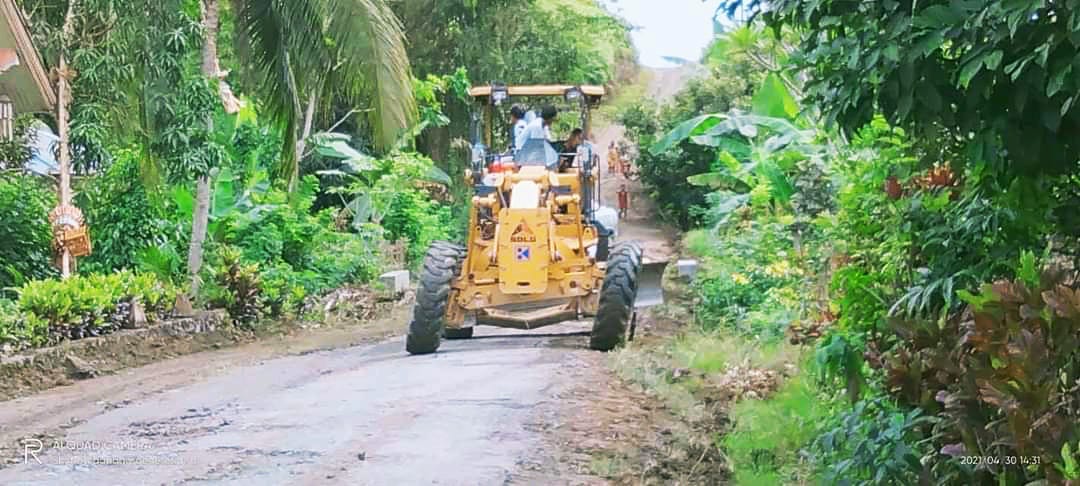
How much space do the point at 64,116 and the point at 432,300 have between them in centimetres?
486

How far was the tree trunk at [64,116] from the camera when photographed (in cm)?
1432

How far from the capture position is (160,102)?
49.4 feet

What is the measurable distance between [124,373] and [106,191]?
14.0 feet

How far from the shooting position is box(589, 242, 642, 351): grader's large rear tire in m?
13.0

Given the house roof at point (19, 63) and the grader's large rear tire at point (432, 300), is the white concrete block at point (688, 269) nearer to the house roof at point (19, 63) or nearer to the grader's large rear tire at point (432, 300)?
the grader's large rear tire at point (432, 300)

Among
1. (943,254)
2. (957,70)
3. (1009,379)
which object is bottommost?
(1009,379)

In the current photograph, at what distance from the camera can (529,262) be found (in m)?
13.2

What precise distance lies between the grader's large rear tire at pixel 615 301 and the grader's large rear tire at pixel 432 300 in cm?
156

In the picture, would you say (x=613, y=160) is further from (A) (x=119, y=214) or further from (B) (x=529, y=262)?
(B) (x=529, y=262)

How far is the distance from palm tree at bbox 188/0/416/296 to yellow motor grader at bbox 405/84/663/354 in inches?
45.0

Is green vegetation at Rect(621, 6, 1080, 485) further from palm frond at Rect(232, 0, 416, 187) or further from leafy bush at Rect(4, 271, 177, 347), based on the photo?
leafy bush at Rect(4, 271, 177, 347)

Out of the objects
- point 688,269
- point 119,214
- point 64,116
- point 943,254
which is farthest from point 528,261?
point 688,269

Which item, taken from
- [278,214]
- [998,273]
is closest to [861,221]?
[998,273]

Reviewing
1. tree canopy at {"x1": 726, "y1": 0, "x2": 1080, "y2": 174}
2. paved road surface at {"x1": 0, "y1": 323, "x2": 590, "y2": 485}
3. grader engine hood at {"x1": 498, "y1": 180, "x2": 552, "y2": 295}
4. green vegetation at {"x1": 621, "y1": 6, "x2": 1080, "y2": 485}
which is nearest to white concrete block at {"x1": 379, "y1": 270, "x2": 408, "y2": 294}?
grader engine hood at {"x1": 498, "y1": 180, "x2": 552, "y2": 295}
